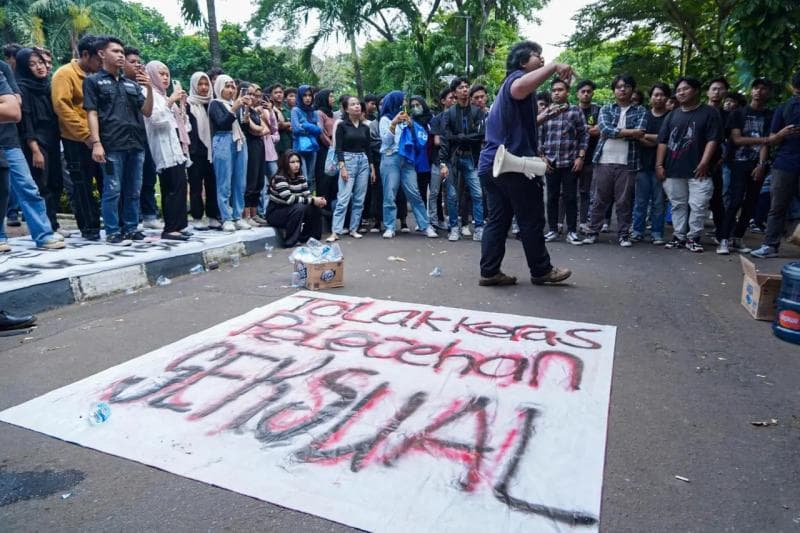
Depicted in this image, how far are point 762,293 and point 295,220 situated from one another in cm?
485

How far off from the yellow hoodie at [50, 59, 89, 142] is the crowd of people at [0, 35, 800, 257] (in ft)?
0.04

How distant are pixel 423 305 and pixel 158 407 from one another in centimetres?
207

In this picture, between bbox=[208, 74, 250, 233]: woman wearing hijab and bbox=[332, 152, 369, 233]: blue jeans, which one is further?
bbox=[332, 152, 369, 233]: blue jeans

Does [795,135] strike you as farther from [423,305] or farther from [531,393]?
[531,393]

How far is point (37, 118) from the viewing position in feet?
17.3

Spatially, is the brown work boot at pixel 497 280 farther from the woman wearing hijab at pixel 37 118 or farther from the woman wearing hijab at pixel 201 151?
the woman wearing hijab at pixel 37 118

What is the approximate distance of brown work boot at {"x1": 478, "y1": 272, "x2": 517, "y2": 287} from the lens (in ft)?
14.9

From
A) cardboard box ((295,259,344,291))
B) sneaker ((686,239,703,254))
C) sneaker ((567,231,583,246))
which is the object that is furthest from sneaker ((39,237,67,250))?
sneaker ((686,239,703,254))

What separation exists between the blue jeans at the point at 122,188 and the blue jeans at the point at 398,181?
2947 millimetres

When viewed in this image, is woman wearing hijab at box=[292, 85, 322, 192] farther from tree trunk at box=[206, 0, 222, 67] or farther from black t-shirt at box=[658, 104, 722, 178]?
tree trunk at box=[206, 0, 222, 67]

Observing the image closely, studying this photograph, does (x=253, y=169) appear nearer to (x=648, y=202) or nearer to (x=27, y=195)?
(x=27, y=195)

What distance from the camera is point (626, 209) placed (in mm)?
6305

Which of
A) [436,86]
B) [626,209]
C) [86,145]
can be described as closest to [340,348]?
[86,145]

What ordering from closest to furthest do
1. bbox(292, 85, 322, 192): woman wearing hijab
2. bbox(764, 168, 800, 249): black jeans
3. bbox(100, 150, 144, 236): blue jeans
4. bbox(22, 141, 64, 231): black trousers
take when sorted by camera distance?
1. bbox(100, 150, 144, 236): blue jeans
2. bbox(764, 168, 800, 249): black jeans
3. bbox(22, 141, 64, 231): black trousers
4. bbox(292, 85, 322, 192): woman wearing hijab
